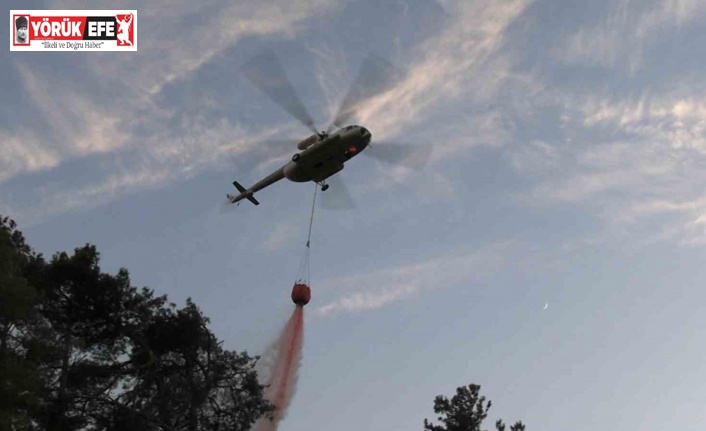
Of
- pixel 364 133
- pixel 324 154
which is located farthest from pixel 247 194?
pixel 364 133

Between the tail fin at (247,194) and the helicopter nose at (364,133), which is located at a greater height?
the tail fin at (247,194)

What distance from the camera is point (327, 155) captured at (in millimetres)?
41094

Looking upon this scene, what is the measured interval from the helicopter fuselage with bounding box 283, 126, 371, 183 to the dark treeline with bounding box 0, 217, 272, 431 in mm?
10420

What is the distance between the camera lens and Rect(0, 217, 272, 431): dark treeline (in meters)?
38.7

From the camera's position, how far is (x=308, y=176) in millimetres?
42500

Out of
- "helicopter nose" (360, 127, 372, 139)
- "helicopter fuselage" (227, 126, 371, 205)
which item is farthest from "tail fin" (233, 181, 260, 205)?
"helicopter nose" (360, 127, 372, 139)

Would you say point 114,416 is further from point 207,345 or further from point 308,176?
point 308,176

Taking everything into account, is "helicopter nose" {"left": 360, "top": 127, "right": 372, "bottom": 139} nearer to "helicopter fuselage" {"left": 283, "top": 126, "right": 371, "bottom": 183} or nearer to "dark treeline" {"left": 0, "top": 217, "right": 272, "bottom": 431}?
"helicopter fuselage" {"left": 283, "top": 126, "right": 371, "bottom": 183}

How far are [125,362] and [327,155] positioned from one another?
646 inches

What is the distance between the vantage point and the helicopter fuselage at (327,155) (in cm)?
4022

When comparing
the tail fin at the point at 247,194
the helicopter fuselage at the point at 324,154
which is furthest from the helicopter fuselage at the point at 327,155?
the tail fin at the point at 247,194

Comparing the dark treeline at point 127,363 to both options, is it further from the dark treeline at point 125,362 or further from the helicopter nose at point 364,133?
the helicopter nose at point 364,133

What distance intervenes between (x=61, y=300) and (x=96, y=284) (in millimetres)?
2073

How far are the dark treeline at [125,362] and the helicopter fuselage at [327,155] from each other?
34.2 ft
